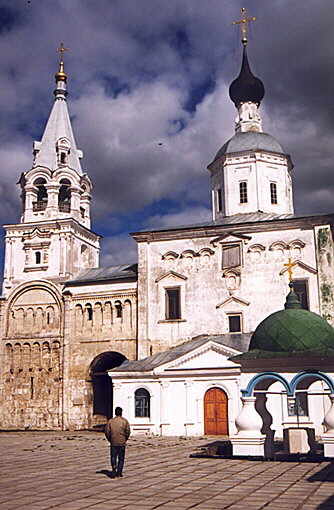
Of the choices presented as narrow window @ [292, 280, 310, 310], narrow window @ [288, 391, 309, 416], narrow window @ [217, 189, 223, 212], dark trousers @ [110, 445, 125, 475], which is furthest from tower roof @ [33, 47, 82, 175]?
dark trousers @ [110, 445, 125, 475]

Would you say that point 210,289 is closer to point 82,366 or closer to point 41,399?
point 82,366

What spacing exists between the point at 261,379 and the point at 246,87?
2403 centimetres

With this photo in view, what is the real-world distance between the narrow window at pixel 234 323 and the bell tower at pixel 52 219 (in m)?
10.1

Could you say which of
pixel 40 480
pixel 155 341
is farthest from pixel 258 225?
pixel 40 480

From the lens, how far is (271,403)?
23609mm

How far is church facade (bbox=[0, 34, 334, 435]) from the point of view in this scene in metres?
25.1

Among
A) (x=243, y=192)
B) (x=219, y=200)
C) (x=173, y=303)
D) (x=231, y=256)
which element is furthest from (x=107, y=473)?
(x=219, y=200)

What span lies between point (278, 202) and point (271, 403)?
12270 mm

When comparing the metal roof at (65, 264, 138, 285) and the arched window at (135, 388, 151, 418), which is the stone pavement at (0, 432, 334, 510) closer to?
the arched window at (135, 388, 151, 418)

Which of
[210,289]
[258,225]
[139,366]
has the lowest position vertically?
[139,366]

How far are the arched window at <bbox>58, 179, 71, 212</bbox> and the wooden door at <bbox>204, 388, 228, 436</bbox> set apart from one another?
15.6 meters

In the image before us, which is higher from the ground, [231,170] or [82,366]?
[231,170]

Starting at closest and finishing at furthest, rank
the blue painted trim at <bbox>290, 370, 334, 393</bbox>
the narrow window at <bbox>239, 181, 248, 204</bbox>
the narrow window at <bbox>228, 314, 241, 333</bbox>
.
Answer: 1. the blue painted trim at <bbox>290, 370, 334, 393</bbox>
2. the narrow window at <bbox>228, 314, 241, 333</bbox>
3. the narrow window at <bbox>239, 181, 248, 204</bbox>

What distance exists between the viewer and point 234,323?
28.1 metres
